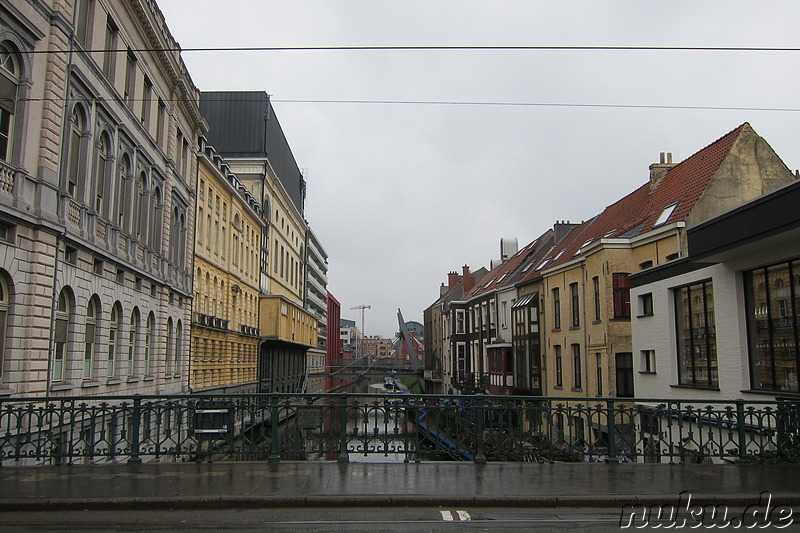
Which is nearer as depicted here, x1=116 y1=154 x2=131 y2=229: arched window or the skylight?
x1=116 y1=154 x2=131 y2=229: arched window

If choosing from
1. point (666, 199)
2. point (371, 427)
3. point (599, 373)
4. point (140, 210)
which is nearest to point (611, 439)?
point (371, 427)

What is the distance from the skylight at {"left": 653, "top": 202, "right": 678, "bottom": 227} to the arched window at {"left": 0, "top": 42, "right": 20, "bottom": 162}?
892 inches

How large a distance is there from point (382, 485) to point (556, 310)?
88.8ft

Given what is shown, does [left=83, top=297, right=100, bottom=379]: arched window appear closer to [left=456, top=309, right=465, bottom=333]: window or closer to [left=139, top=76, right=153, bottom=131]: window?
[left=139, top=76, right=153, bottom=131]: window

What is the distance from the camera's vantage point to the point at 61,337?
1883 centimetres

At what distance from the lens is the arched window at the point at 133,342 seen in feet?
83.1

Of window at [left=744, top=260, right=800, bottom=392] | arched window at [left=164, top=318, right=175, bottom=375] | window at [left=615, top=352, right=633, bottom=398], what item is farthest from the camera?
arched window at [left=164, top=318, right=175, bottom=375]

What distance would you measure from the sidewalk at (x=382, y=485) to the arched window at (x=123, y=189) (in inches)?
572

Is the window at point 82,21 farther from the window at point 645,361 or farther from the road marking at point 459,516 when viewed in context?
the window at point 645,361

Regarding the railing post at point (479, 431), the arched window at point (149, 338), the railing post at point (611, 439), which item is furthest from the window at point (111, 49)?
the railing post at point (611, 439)

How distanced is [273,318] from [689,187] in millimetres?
35817

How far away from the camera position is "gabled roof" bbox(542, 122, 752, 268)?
86.4 ft

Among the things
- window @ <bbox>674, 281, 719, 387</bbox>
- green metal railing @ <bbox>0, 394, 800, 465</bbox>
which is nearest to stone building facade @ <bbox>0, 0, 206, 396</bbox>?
green metal railing @ <bbox>0, 394, 800, 465</bbox>

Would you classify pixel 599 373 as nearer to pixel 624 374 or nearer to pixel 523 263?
pixel 624 374
